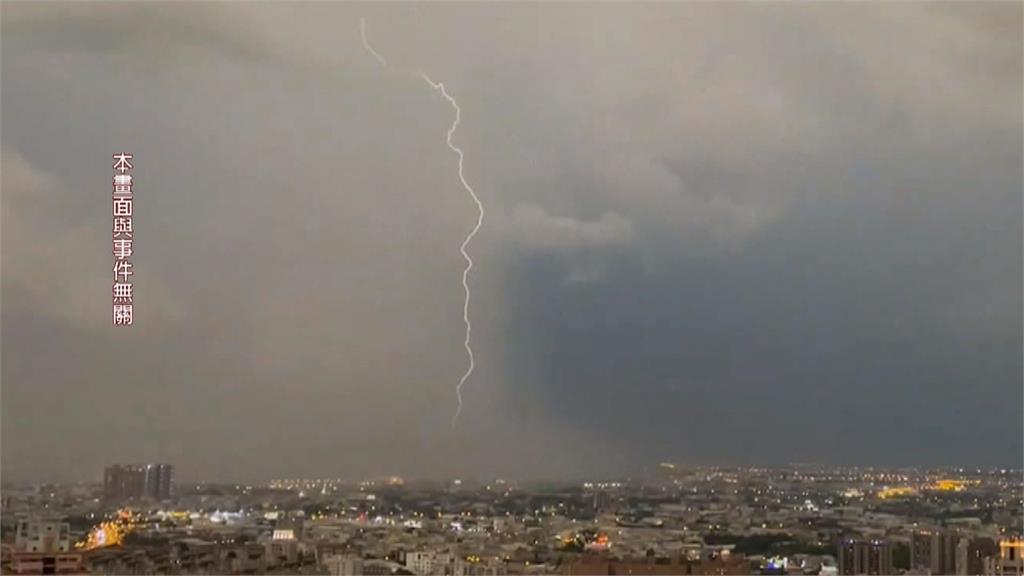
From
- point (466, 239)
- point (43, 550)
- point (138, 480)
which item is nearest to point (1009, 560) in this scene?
point (466, 239)

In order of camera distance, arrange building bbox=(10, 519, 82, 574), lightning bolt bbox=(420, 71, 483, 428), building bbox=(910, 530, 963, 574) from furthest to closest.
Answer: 1. lightning bolt bbox=(420, 71, 483, 428)
2. building bbox=(910, 530, 963, 574)
3. building bbox=(10, 519, 82, 574)

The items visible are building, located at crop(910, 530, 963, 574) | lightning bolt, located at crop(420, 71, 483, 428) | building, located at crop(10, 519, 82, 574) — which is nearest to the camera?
building, located at crop(10, 519, 82, 574)

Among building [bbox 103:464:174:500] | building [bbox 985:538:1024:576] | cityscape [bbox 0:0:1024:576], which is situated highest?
cityscape [bbox 0:0:1024:576]

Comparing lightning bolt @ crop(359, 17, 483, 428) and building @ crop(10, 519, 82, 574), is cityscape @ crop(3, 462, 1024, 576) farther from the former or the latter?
lightning bolt @ crop(359, 17, 483, 428)

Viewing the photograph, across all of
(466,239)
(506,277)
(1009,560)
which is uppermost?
(466,239)

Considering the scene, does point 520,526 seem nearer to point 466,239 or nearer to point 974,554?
point 466,239

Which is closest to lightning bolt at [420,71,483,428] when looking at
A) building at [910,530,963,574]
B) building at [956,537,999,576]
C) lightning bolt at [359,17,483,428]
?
lightning bolt at [359,17,483,428]

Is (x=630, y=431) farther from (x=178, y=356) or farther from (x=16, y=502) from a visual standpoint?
(x=16, y=502)

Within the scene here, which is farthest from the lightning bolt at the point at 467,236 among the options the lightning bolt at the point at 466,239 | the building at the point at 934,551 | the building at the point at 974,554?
the building at the point at 974,554
